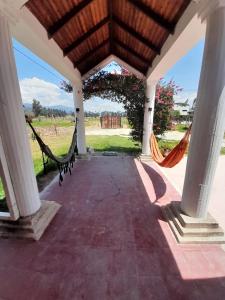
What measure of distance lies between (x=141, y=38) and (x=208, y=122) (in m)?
2.39

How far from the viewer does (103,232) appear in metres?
2.24

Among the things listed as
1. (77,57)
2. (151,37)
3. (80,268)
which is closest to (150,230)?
(80,268)

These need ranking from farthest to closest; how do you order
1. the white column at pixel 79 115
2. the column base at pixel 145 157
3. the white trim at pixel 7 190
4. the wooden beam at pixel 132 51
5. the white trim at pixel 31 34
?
the column base at pixel 145 157, the white column at pixel 79 115, the wooden beam at pixel 132 51, the white trim at pixel 7 190, the white trim at pixel 31 34

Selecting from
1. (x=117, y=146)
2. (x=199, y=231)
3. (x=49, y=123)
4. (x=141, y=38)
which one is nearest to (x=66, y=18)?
(x=141, y=38)

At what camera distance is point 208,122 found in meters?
1.85

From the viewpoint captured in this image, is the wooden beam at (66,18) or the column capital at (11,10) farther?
the wooden beam at (66,18)

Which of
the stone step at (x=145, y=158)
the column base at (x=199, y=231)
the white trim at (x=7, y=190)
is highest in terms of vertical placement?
the white trim at (x=7, y=190)

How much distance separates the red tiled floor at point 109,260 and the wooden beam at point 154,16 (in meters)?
2.59

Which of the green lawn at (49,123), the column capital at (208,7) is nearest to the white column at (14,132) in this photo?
the column capital at (208,7)

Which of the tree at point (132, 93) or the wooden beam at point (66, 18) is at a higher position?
the wooden beam at point (66, 18)

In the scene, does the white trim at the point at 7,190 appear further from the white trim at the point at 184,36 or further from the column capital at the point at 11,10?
the white trim at the point at 184,36

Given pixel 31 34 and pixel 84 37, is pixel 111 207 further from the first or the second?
pixel 84 37

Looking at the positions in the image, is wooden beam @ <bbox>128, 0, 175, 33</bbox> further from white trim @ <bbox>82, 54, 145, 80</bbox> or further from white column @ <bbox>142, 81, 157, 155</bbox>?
white trim @ <bbox>82, 54, 145, 80</bbox>

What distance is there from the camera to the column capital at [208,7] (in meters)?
1.55
